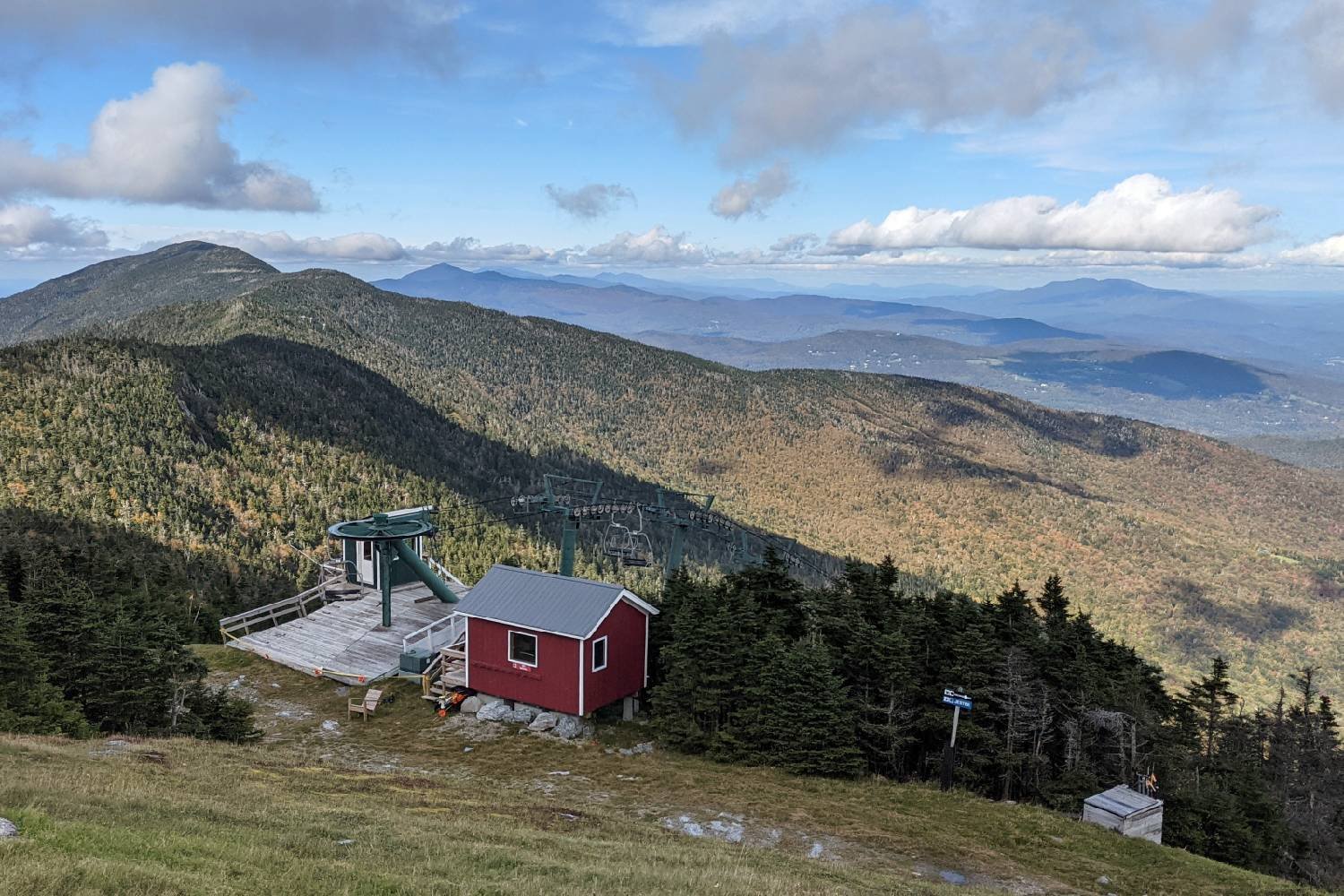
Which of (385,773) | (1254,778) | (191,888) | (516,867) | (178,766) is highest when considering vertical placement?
(191,888)

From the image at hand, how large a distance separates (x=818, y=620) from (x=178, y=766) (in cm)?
2120

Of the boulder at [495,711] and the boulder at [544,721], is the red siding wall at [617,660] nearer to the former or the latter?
the boulder at [544,721]

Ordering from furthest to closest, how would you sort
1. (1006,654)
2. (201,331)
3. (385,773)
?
(201,331)
(1006,654)
(385,773)

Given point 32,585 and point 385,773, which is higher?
point 32,585

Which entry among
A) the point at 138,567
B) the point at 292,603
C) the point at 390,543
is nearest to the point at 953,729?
the point at 390,543

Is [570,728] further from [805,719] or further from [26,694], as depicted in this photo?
[26,694]

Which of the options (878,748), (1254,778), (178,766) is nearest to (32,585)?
(178,766)

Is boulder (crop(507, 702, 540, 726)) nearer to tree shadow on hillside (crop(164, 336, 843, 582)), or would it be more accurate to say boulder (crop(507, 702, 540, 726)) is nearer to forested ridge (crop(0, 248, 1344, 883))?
forested ridge (crop(0, 248, 1344, 883))

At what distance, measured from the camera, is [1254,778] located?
3111cm

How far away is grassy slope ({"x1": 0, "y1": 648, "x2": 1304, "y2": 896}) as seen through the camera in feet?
41.0

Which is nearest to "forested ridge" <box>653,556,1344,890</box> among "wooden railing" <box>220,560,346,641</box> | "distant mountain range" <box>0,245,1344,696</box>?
"wooden railing" <box>220,560,346,641</box>

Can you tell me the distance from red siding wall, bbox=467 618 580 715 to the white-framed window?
190mm

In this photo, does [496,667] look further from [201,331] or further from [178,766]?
[201,331]

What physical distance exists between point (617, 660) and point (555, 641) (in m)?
2.68
